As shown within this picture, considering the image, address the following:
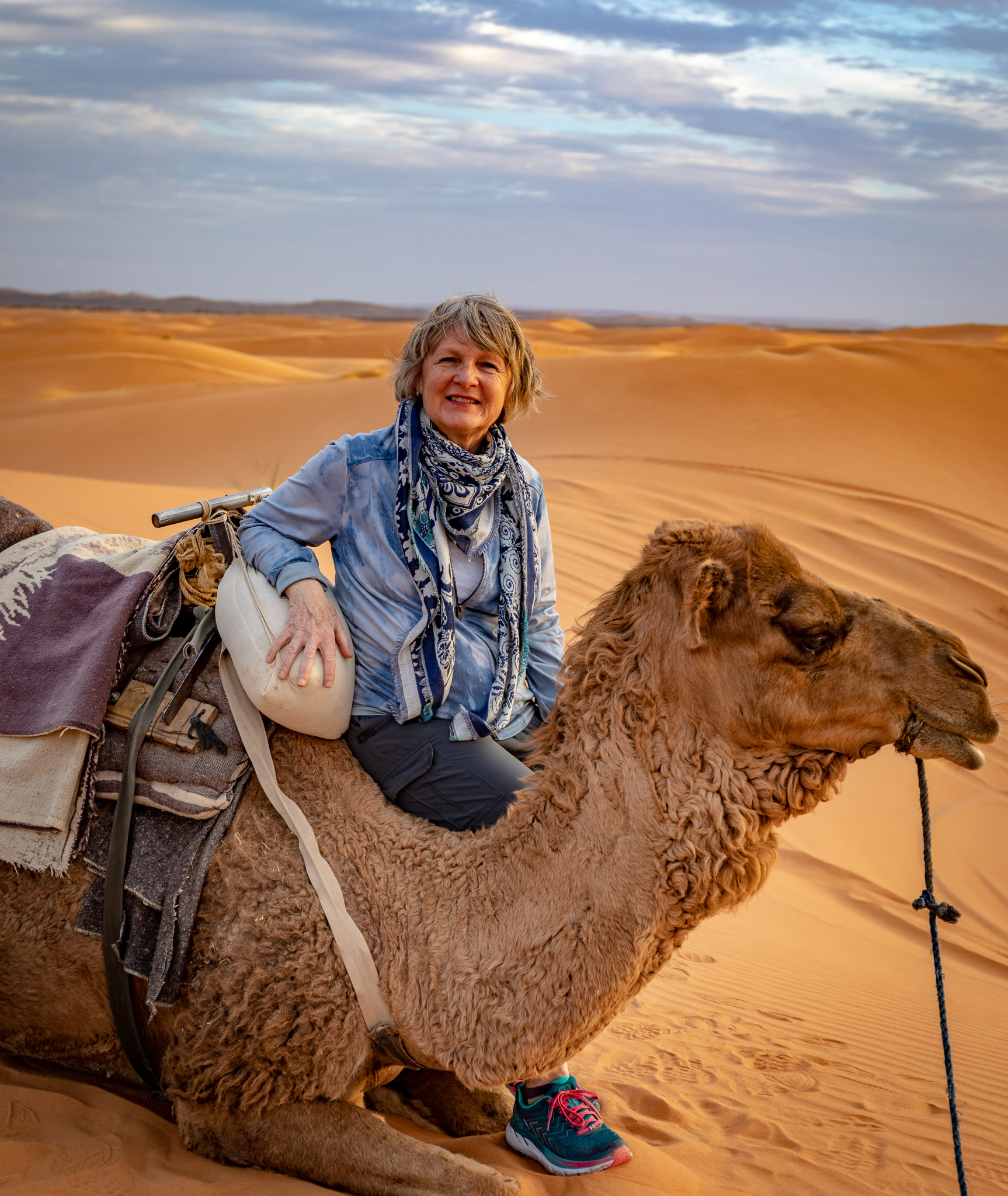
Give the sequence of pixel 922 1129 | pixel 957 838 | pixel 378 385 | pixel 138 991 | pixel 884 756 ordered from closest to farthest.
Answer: pixel 138 991 < pixel 922 1129 < pixel 957 838 < pixel 884 756 < pixel 378 385

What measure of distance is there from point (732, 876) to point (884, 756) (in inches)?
276

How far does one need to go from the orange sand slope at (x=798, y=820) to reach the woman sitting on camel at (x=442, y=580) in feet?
3.18

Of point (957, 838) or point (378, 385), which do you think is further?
point (378, 385)

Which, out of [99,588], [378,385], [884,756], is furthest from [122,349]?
[99,588]

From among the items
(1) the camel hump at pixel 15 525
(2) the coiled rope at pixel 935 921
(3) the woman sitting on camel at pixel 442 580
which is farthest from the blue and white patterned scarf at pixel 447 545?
(1) the camel hump at pixel 15 525

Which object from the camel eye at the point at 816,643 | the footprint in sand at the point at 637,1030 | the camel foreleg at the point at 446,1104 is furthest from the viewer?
the footprint in sand at the point at 637,1030

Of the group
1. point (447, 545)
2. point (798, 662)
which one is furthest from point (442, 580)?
point (798, 662)

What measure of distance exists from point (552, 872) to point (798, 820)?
5.44 m

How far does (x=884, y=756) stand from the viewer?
9.03 metres

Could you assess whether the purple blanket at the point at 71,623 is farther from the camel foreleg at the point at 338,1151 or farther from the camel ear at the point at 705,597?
the camel ear at the point at 705,597

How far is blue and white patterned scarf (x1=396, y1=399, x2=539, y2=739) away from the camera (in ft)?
10.5

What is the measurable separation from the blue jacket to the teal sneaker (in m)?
1.11

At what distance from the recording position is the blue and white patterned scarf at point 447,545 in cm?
321

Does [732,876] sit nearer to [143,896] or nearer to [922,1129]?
[143,896]
